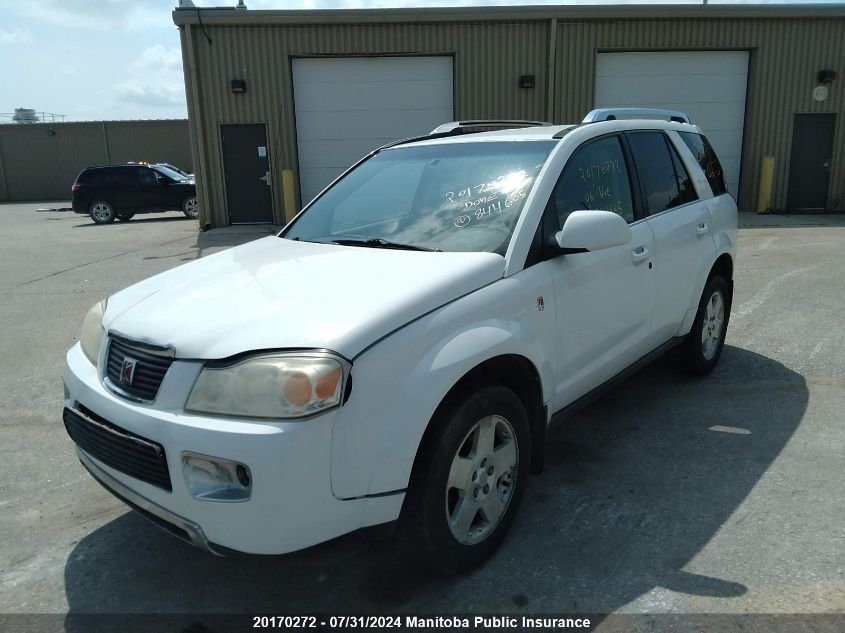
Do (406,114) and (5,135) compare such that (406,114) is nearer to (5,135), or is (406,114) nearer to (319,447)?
(319,447)

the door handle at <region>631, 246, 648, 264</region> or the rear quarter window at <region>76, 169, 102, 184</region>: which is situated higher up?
the rear quarter window at <region>76, 169, 102, 184</region>

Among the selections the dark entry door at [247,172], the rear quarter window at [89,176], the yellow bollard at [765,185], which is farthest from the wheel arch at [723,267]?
the rear quarter window at [89,176]

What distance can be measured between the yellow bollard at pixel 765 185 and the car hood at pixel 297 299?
15.4m

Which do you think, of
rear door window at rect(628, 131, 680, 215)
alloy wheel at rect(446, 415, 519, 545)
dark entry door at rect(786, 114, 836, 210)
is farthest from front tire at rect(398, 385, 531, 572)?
dark entry door at rect(786, 114, 836, 210)

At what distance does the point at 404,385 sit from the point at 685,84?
1572 centimetres

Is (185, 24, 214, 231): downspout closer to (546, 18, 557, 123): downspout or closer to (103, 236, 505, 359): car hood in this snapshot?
(546, 18, 557, 123): downspout

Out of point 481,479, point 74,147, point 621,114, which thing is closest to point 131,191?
point 74,147

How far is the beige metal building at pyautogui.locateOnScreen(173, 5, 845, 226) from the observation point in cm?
1473

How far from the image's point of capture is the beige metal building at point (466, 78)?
48.3ft

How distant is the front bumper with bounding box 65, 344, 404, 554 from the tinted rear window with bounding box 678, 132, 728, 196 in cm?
365

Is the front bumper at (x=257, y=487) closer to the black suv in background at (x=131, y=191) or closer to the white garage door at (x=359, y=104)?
the white garage door at (x=359, y=104)

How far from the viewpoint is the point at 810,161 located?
52.9 feet

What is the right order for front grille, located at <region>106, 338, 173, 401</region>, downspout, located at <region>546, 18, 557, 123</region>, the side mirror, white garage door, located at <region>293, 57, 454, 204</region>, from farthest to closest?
white garage door, located at <region>293, 57, 454, 204</region>, downspout, located at <region>546, 18, 557, 123</region>, the side mirror, front grille, located at <region>106, 338, 173, 401</region>

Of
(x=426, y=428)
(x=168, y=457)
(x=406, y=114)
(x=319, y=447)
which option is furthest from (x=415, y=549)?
(x=406, y=114)
